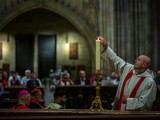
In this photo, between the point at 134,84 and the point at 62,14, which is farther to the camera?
the point at 62,14

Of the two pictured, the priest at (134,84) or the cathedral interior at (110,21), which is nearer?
the priest at (134,84)

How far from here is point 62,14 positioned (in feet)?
62.7

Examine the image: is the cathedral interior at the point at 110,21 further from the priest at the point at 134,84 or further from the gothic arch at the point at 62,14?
the priest at the point at 134,84

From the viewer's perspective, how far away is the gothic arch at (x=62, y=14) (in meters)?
18.8

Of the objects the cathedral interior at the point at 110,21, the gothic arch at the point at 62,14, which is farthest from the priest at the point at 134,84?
the gothic arch at the point at 62,14

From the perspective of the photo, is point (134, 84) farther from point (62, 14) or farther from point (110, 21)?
point (62, 14)

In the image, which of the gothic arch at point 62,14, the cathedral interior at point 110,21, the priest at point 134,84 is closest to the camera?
the priest at point 134,84

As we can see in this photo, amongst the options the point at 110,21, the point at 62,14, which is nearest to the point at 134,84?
the point at 110,21

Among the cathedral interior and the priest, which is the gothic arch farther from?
the priest

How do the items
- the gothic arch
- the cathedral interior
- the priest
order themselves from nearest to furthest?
the priest, the cathedral interior, the gothic arch

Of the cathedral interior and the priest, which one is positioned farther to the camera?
the cathedral interior

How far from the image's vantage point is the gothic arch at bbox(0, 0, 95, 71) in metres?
18.8

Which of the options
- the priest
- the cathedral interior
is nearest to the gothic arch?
the cathedral interior

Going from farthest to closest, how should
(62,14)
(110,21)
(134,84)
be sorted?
(62,14) → (110,21) → (134,84)
